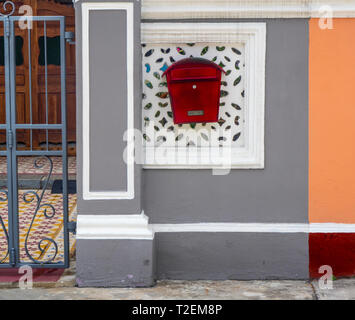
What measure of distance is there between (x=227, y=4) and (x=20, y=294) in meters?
2.61

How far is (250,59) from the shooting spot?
464 centimetres

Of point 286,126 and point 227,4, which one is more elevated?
point 227,4

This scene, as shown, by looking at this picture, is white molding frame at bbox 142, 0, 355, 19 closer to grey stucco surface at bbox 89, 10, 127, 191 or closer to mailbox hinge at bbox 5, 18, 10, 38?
grey stucco surface at bbox 89, 10, 127, 191

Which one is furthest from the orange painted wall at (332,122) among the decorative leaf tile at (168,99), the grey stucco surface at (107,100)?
the grey stucco surface at (107,100)

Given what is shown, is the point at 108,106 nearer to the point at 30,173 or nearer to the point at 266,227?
the point at 266,227

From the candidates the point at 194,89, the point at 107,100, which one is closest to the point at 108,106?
the point at 107,100

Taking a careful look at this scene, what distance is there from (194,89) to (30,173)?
17.3 feet

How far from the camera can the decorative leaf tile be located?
4672 mm

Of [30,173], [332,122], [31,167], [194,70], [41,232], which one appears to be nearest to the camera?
[194,70]

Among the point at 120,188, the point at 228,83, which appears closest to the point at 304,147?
the point at 228,83

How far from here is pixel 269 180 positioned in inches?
185

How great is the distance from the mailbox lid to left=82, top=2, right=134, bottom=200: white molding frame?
317 mm

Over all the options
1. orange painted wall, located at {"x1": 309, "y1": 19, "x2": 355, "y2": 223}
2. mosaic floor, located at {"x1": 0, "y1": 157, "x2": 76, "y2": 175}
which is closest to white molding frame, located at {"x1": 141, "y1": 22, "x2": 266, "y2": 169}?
orange painted wall, located at {"x1": 309, "y1": 19, "x2": 355, "y2": 223}

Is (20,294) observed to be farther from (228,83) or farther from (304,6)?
(304,6)
